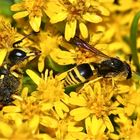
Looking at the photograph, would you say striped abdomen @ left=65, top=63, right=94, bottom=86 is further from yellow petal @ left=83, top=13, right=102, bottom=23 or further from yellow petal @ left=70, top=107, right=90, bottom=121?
yellow petal @ left=83, top=13, right=102, bottom=23

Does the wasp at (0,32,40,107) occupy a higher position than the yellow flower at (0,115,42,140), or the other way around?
the wasp at (0,32,40,107)

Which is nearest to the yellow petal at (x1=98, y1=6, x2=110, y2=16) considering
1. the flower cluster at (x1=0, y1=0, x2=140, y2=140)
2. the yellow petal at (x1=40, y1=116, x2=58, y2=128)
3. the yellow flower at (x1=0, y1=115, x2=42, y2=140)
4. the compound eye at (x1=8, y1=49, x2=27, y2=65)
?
the flower cluster at (x1=0, y1=0, x2=140, y2=140)

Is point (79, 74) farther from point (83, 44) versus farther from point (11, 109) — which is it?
point (11, 109)

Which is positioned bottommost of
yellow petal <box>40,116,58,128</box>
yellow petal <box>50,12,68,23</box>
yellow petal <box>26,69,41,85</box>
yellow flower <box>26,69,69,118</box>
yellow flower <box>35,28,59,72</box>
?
yellow petal <box>40,116,58,128</box>

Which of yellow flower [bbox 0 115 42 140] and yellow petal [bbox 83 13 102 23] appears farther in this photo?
yellow petal [bbox 83 13 102 23]

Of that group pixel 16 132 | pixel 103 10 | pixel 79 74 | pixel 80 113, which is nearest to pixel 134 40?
pixel 103 10

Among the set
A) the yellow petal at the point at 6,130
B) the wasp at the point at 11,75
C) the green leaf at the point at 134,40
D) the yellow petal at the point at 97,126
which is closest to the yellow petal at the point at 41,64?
the wasp at the point at 11,75
